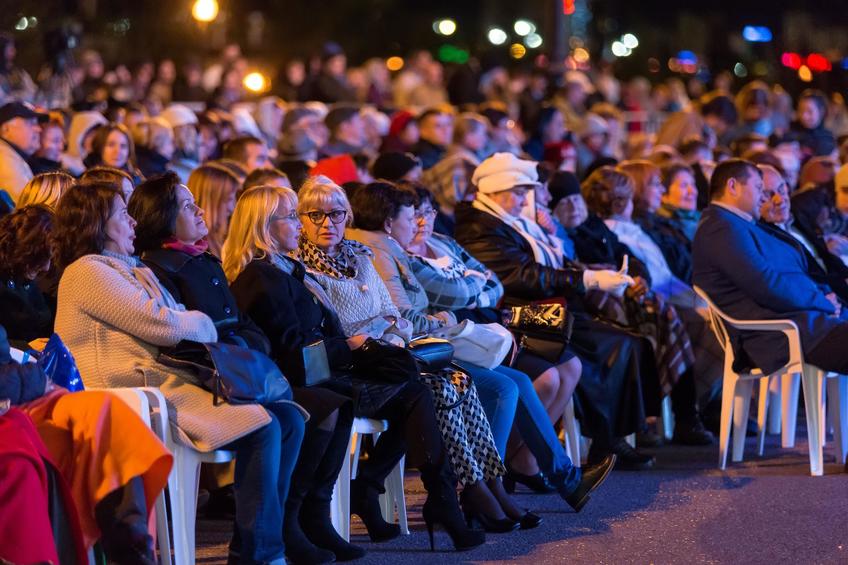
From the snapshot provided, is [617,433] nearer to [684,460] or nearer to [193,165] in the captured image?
[684,460]

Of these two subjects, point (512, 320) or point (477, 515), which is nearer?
point (477, 515)

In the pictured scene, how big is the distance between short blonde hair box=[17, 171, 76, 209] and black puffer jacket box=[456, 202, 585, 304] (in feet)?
7.43

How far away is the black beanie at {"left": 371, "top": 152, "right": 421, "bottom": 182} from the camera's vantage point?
362 inches

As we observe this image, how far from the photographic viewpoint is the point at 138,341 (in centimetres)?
574

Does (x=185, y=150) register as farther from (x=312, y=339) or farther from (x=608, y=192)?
(x=312, y=339)

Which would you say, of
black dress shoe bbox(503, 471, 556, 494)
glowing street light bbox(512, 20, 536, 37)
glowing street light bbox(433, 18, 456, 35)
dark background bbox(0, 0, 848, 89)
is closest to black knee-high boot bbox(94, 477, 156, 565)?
black dress shoe bbox(503, 471, 556, 494)

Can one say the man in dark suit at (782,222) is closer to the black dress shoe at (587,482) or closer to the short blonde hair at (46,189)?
the black dress shoe at (587,482)

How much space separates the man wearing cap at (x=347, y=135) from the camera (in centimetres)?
1212

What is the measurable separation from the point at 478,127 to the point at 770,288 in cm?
385

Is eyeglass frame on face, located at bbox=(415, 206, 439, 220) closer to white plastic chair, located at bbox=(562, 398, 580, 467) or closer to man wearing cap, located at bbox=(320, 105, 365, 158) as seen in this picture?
white plastic chair, located at bbox=(562, 398, 580, 467)

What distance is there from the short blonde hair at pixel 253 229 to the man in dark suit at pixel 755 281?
273 cm

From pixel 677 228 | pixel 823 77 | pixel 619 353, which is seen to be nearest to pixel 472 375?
pixel 619 353

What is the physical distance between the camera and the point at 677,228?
1005 cm

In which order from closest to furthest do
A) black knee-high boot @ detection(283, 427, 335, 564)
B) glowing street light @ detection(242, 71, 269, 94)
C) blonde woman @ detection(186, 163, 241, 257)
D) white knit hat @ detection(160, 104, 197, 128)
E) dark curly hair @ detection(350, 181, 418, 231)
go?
black knee-high boot @ detection(283, 427, 335, 564) < dark curly hair @ detection(350, 181, 418, 231) < blonde woman @ detection(186, 163, 241, 257) < white knit hat @ detection(160, 104, 197, 128) < glowing street light @ detection(242, 71, 269, 94)
